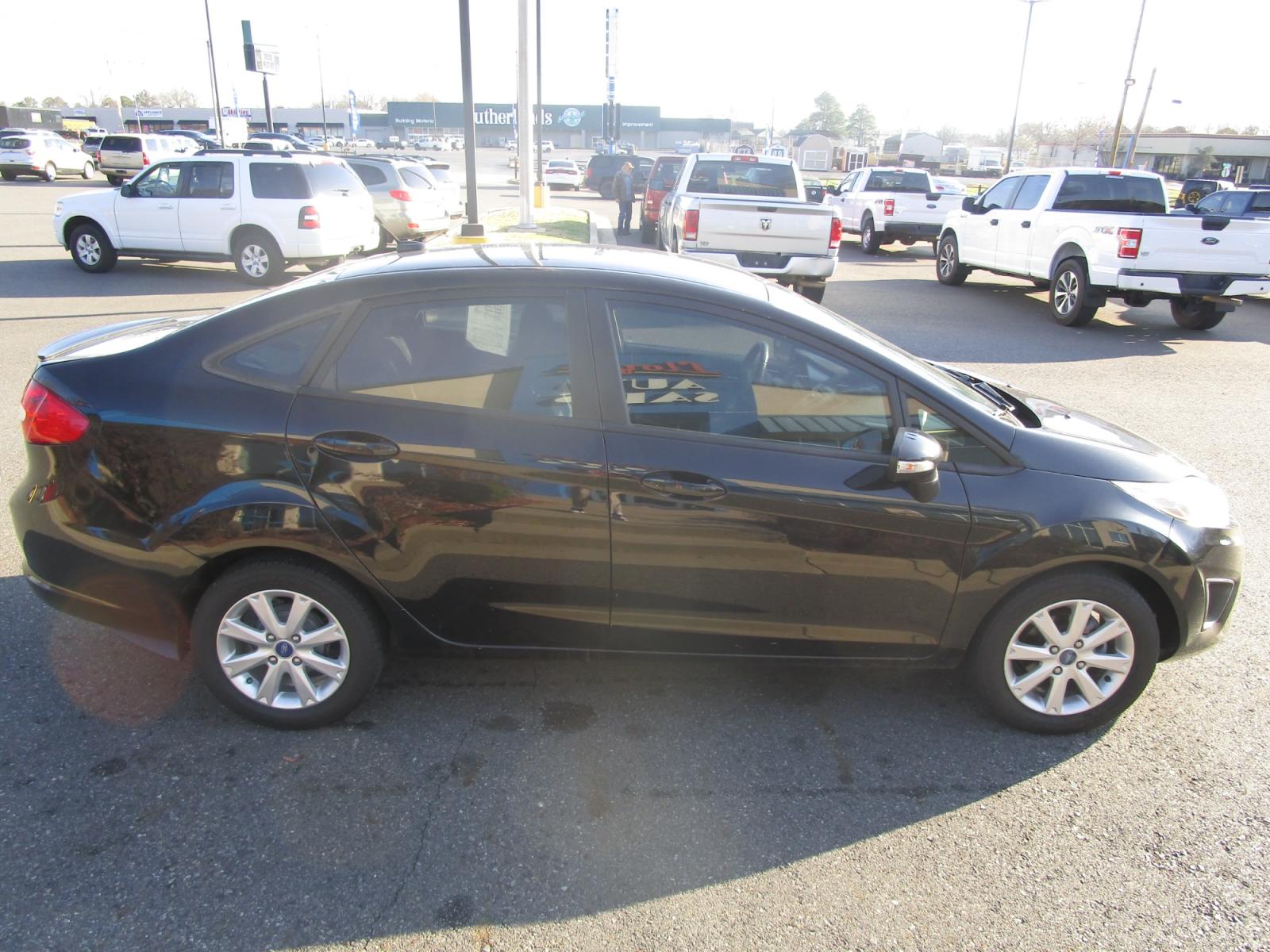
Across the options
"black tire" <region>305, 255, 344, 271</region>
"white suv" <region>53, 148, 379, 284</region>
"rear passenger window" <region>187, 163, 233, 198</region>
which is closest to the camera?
"white suv" <region>53, 148, 379, 284</region>

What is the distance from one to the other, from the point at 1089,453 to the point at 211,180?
1356cm

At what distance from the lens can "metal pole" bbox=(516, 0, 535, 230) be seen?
61.8 ft

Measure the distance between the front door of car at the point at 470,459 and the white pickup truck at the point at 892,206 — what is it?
17.3 metres

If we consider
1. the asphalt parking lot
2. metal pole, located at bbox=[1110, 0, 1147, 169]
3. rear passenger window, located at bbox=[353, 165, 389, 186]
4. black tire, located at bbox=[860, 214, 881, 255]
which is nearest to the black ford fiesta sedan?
the asphalt parking lot

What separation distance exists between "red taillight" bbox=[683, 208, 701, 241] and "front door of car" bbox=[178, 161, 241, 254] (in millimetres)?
6838

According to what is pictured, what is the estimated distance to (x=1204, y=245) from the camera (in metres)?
11.1

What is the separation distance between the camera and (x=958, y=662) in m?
3.44

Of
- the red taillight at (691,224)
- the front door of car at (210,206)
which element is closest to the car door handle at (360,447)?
the red taillight at (691,224)

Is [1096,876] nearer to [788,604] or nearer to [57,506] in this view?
[788,604]

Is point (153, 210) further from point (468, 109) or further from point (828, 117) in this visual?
point (828, 117)

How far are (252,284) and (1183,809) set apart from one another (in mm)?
13869

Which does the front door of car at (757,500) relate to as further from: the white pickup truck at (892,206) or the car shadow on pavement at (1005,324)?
the white pickup truck at (892,206)

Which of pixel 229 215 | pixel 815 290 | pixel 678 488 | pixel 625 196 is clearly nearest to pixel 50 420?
pixel 678 488

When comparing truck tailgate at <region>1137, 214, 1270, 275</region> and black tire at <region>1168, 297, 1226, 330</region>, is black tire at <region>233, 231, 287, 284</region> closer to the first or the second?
truck tailgate at <region>1137, 214, 1270, 275</region>
